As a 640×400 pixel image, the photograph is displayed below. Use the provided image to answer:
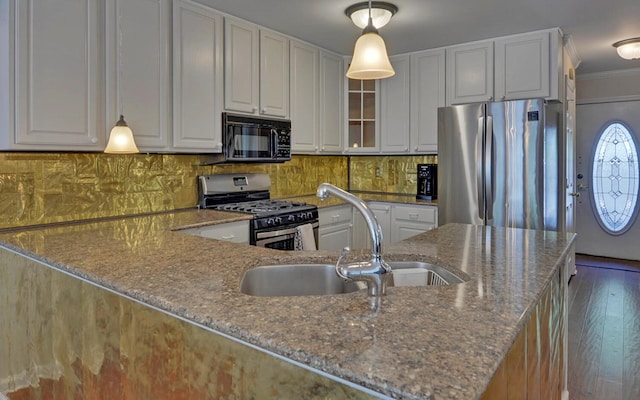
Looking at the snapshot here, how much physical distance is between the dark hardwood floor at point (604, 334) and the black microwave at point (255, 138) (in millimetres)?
2602

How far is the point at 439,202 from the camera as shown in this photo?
3.88 meters

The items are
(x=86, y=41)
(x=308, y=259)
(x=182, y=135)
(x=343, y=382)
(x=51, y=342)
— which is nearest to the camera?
(x=343, y=382)

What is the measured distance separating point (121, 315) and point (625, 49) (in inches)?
181

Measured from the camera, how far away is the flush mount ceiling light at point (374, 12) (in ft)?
9.64

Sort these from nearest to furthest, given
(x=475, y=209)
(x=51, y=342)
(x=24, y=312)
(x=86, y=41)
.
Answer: (x=51, y=342), (x=24, y=312), (x=86, y=41), (x=475, y=209)

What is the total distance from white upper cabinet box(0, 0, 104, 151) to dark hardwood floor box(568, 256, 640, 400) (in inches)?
122

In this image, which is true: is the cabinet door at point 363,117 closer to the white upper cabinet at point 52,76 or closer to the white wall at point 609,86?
the white upper cabinet at point 52,76

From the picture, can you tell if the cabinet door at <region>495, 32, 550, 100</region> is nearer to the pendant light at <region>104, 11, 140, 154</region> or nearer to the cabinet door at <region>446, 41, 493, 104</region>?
the cabinet door at <region>446, 41, 493, 104</region>

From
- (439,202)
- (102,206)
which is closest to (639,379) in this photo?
(439,202)

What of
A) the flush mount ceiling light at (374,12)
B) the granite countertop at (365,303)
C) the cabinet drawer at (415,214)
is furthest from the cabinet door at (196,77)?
the cabinet drawer at (415,214)

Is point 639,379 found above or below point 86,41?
below

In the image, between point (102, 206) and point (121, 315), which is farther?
point (102, 206)

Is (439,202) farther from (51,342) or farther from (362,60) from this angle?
(51,342)

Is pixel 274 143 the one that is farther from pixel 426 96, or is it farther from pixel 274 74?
pixel 426 96
